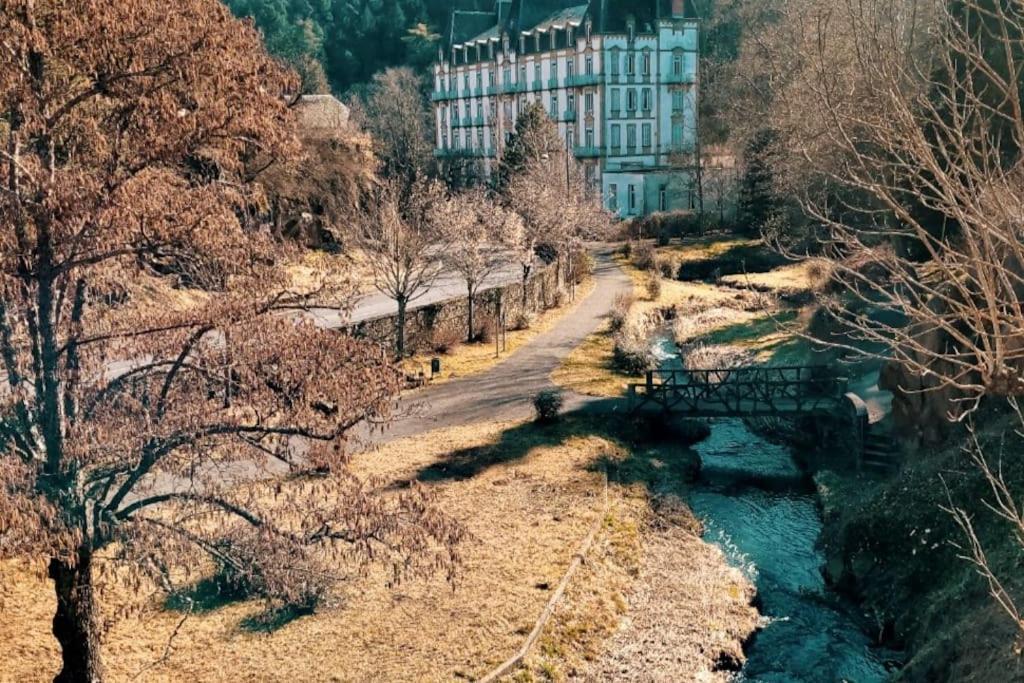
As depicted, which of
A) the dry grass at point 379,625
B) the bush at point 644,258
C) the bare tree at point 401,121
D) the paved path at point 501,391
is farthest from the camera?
the bare tree at point 401,121

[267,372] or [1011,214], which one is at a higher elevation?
[1011,214]

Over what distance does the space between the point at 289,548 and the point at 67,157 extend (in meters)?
4.40

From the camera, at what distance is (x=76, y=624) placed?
9664mm

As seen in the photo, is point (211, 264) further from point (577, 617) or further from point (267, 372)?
point (577, 617)

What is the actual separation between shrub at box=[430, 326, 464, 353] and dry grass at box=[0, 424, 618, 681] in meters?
12.2

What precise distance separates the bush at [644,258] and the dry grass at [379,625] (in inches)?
1185

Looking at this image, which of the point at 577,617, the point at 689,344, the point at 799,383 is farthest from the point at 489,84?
the point at 577,617

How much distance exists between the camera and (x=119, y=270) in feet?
30.0

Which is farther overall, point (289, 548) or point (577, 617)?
point (577, 617)

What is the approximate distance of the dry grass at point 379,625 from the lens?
1204 centimetres

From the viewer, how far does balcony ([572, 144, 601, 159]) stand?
207 feet

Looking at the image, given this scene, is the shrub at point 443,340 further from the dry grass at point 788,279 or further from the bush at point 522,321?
the dry grass at point 788,279

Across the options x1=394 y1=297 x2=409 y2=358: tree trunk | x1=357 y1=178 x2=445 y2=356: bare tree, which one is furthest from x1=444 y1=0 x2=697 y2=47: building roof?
x1=394 y1=297 x2=409 y2=358: tree trunk

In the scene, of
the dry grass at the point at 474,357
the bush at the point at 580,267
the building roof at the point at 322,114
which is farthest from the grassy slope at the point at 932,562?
the building roof at the point at 322,114
